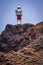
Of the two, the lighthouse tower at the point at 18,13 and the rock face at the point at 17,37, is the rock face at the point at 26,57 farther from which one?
the lighthouse tower at the point at 18,13

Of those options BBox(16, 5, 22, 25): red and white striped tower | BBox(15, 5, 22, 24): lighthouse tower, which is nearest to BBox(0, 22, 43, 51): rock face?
BBox(16, 5, 22, 25): red and white striped tower

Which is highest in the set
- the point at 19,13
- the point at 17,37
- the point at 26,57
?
the point at 19,13

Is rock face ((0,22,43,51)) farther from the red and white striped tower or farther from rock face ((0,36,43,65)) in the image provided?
rock face ((0,36,43,65))

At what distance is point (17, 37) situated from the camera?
4800cm

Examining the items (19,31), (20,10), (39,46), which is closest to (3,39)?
(19,31)

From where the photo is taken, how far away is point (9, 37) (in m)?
49.0

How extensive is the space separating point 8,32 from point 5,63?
29.1 m

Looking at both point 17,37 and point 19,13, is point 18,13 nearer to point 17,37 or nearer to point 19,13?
point 19,13

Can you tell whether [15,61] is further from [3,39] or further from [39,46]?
[3,39]

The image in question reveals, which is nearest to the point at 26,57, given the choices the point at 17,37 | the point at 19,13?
the point at 17,37

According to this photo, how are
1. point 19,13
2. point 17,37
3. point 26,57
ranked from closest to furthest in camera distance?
point 26,57
point 17,37
point 19,13

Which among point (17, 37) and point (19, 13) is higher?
point (19, 13)

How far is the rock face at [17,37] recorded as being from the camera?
141ft

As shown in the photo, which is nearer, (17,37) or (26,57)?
(26,57)
